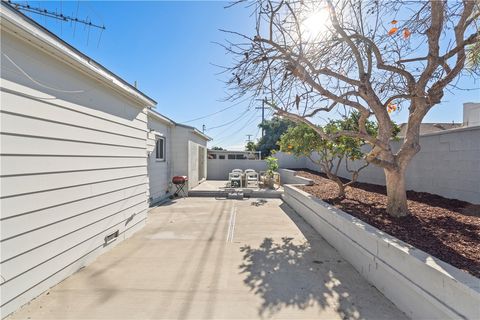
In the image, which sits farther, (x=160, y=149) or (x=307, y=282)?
(x=160, y=149)

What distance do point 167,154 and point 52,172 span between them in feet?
23.4

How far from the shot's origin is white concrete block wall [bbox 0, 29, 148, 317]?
2.43 metres

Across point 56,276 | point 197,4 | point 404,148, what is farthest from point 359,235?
point 197,4

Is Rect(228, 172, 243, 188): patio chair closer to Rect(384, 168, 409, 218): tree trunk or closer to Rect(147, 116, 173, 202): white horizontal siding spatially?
Rect(147, 116, 173, 202): white horizontal siding

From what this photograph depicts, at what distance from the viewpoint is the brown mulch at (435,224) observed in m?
2.73

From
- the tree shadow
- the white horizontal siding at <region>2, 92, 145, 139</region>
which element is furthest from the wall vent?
the tree shadow

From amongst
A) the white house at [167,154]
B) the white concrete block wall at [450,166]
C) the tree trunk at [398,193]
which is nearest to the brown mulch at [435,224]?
the tree trunk at [398,193]

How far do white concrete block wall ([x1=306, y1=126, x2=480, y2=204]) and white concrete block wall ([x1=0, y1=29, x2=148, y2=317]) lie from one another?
21.5ft

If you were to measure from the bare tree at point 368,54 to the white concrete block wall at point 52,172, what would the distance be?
2.63 metres

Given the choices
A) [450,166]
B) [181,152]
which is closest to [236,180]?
[181,152]

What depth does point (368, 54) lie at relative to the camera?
14.1 feet

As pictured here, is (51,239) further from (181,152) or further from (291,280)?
(181,152)

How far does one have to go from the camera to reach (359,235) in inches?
141

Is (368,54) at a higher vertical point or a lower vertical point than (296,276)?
higher
